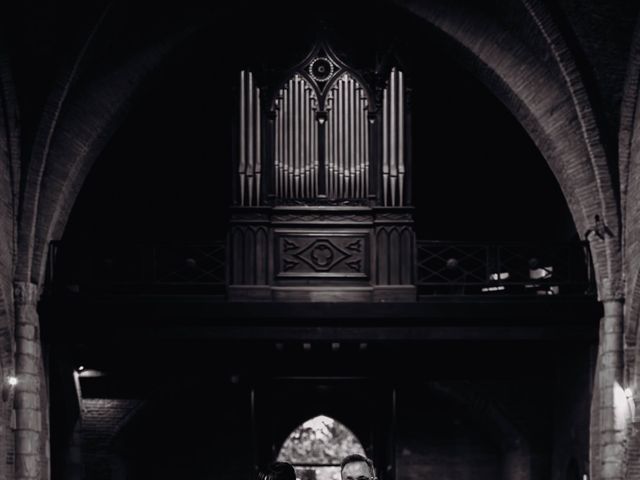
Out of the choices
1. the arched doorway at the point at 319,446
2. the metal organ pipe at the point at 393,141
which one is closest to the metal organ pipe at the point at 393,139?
the metal organ pipe at the point at 393,141

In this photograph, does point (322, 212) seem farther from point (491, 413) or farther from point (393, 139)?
point (491, 413)

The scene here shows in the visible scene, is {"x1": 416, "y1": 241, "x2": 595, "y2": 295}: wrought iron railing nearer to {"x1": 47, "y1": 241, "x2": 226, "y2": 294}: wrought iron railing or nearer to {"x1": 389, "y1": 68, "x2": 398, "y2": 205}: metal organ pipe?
{"x1": 389, "y1": 68, "x2": 398, "y2": 205}: metal organ pipe

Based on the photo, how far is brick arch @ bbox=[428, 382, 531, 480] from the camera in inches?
918

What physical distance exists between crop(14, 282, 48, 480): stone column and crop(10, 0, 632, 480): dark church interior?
30 cm

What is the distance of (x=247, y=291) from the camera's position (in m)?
18.8

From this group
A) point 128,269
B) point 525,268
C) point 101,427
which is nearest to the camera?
point 525,268

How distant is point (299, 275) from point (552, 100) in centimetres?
391

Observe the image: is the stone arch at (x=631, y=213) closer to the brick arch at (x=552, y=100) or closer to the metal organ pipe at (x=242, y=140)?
the brick arch at (x=552, y=100)

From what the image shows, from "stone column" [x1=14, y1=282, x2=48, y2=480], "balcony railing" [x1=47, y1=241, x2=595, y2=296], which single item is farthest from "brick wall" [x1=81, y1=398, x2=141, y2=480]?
"stone column" [x1=14, y1=282, x2=48, y2=480]

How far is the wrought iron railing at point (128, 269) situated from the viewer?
18828 millimetres

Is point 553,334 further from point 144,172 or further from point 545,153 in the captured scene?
point 144,172

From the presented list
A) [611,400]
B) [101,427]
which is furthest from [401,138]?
[101,427]

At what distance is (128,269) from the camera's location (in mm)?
21453

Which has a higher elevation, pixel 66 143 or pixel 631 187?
pixel 66 143
